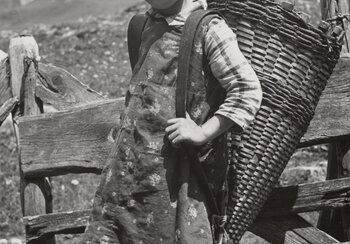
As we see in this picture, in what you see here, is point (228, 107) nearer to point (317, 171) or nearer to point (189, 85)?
point (189, 85)

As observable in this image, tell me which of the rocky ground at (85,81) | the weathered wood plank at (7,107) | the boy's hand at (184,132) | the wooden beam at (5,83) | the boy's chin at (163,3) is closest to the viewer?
the boy's hand at (184,132)

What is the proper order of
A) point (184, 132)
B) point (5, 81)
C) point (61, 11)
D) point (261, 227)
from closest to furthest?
point (184, 132) → point (261, 227) → point (5, 81) → point (61, 11)

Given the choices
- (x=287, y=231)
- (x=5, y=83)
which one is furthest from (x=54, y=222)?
(x=287, y=231)

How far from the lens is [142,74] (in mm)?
3506

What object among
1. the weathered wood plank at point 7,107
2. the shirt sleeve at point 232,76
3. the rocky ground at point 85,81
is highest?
the shirt sleeve at point 232,76

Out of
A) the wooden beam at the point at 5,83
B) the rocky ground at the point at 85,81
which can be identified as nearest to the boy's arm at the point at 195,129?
the wooden beam at the point at 5,83

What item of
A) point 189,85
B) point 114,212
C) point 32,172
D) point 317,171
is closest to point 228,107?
point 189,85

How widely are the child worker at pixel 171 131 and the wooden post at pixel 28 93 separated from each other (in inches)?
49.5

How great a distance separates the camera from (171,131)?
3346mm

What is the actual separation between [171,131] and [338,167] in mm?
1689

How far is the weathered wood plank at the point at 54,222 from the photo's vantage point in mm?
4625

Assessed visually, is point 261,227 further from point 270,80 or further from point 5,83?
point 5,83

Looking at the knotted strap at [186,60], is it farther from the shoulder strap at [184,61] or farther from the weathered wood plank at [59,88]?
the weathered wood plank at [59,88]

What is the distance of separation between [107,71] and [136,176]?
8.39 m
